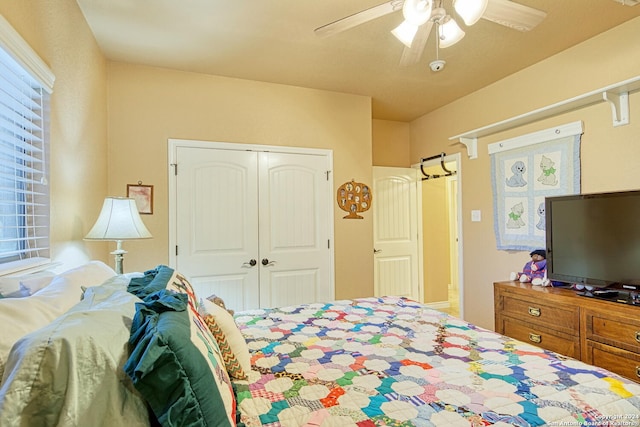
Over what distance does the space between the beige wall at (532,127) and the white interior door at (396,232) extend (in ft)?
1.81

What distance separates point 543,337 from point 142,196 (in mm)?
3451

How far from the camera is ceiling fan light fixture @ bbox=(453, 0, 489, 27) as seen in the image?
1493mm

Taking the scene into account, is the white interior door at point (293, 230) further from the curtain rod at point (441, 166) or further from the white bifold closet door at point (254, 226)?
the curtain rod at point (441, 166)

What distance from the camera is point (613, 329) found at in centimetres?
204

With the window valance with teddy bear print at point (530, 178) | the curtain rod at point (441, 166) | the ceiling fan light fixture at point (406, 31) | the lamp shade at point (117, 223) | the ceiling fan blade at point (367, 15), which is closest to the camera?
the ceiling fan blade at point (367, 15)

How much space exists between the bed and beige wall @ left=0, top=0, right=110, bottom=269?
0.96 metres

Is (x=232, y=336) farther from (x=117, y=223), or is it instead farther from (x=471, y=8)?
(x=471, y=8)

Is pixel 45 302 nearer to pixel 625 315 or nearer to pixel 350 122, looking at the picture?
pixel 625 315

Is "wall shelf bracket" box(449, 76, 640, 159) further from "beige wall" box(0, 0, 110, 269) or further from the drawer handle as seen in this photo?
"beige wall" box(0, 0, 110, 269)

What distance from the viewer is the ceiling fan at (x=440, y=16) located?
5.03ft

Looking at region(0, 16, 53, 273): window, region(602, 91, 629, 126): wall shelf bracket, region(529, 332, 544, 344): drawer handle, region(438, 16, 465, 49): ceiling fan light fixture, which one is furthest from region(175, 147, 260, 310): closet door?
region(602, 91, 629, 126): wall shelf bracket

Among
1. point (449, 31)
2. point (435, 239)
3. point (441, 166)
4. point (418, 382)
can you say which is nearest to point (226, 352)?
point (418, 382)

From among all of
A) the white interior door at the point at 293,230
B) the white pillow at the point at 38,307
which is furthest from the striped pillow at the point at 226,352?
the white interior door at the point at 293,230

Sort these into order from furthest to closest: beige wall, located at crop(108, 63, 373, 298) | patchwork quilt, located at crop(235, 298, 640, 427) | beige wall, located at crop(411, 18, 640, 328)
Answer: beige wall, located at crop(108, 63, 373, 298)
beige wall, located at crop(411, 18, 640, 328)
patchwork quilt, located at crop(235, 298, 640, 427)
